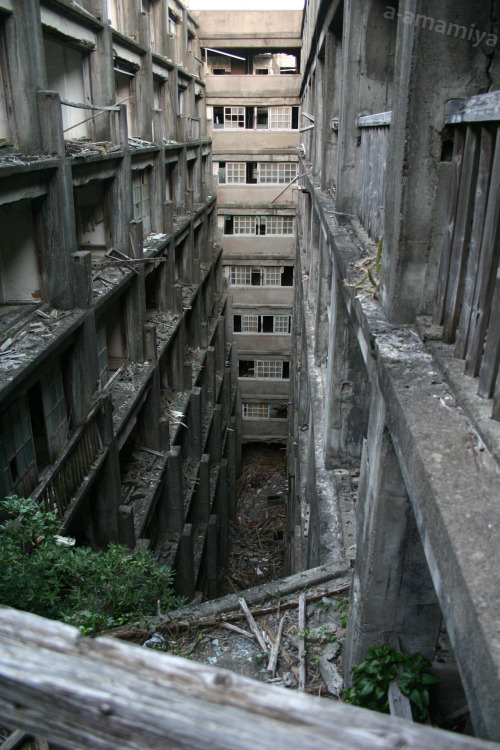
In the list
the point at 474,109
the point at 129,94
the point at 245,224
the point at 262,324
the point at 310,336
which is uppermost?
the point at 129,94

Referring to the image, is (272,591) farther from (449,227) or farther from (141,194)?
(141,194)

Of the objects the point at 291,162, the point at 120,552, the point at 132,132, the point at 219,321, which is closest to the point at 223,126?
the point at 291,162

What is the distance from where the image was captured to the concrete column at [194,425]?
13953 millimetres

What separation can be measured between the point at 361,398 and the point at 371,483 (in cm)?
381

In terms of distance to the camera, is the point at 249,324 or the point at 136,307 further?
the point at 249,324

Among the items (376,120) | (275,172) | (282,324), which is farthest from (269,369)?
(376,120)

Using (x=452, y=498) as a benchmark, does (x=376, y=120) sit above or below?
above

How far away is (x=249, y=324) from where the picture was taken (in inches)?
965

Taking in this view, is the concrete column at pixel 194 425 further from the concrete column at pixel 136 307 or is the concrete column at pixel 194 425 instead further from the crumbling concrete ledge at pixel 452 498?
the crumbling concrete ledge at pixel 452 498

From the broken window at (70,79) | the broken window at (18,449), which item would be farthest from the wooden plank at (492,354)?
the broken window at (70,79)

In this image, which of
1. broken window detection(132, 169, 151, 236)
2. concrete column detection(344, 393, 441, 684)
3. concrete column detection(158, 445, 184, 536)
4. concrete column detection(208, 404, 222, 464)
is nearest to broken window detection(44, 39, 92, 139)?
broken window detection(132, 169, 151, 236)

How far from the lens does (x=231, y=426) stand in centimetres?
2120

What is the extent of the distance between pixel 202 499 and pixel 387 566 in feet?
35.3

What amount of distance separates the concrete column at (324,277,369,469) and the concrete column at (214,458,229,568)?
9.11 metres
